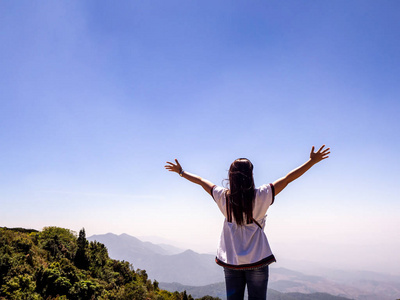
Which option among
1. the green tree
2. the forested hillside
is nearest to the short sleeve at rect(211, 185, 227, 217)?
the forested hillside

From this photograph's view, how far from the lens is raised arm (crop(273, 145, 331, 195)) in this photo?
123 inches

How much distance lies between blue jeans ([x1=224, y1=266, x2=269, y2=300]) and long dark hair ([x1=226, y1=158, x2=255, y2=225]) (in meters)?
0.58

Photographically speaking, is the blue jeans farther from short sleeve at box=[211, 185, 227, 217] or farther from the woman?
short sleeve at box=[211, 185, 227, 217]

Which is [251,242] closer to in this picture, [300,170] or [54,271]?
[300,170]

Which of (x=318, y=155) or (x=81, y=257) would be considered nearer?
(x=318, y=155)

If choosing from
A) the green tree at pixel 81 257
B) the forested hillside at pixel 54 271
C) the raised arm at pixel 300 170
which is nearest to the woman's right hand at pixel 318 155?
the raised arm at pixel 300 170

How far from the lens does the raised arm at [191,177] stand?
3.55m

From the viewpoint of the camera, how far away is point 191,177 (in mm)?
3830

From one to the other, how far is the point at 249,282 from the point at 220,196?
106 cm

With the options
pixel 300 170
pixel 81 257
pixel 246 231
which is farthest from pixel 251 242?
pixel 81 257

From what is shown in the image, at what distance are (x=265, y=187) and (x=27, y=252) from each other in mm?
35815

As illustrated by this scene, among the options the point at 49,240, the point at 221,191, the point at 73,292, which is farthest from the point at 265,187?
the point at 49,240

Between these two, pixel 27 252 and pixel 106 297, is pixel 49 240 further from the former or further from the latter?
pixel 106 297

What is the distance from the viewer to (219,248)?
3.34 m
